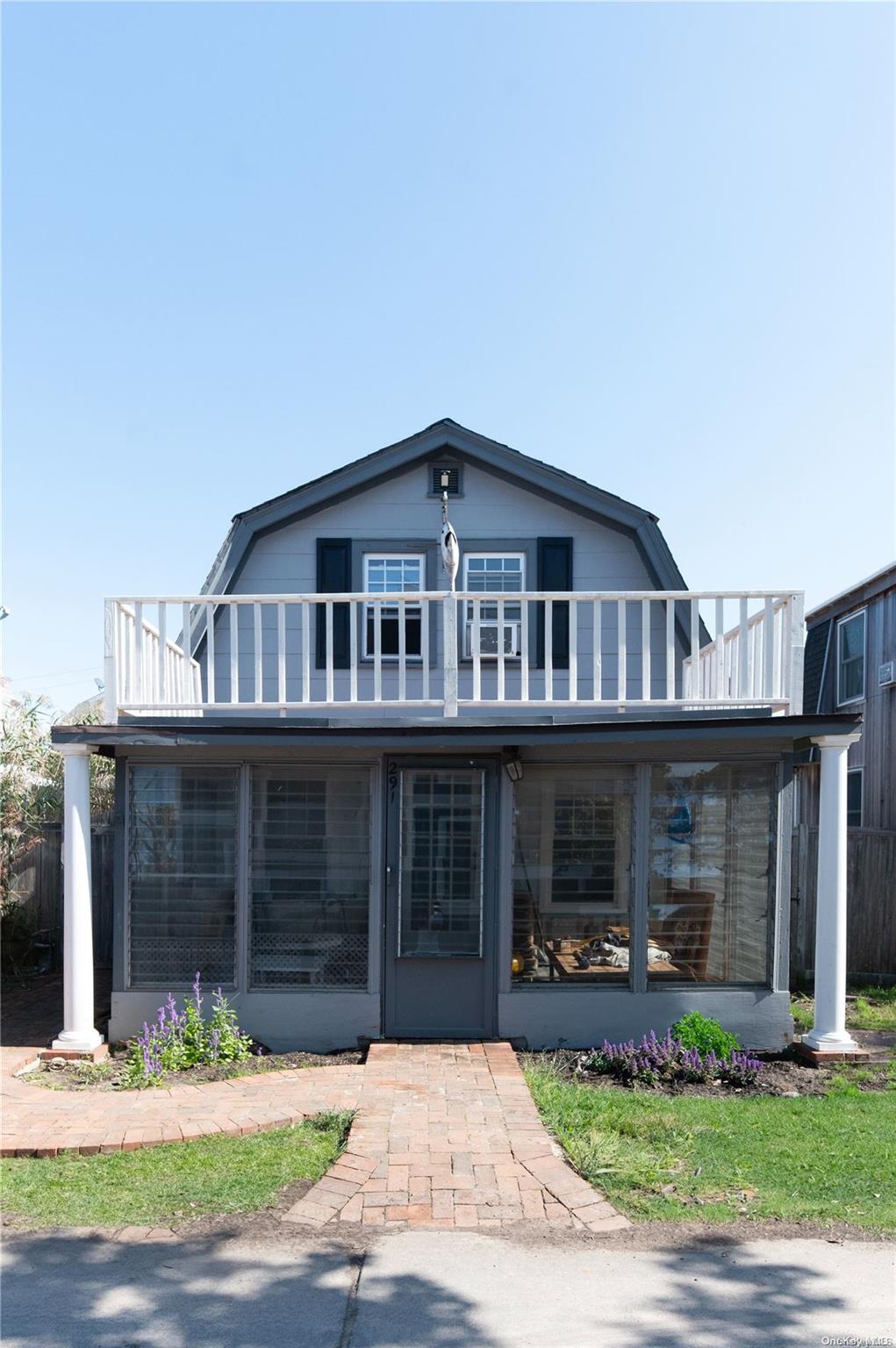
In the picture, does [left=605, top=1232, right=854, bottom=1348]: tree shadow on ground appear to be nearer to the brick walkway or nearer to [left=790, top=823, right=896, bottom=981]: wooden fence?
the brick walkway

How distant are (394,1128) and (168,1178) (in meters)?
1.27

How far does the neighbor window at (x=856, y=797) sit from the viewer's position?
14.6 m

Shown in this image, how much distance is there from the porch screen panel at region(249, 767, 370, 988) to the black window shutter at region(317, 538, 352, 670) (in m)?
2.59

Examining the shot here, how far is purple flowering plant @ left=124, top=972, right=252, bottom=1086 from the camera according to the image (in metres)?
6.64

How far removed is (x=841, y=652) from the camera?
50.3ft

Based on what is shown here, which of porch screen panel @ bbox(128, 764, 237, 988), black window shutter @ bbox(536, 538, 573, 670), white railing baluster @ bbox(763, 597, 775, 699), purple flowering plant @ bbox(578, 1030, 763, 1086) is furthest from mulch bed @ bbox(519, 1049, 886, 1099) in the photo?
black window shutter @ bbox(536, 538, 573, 670)

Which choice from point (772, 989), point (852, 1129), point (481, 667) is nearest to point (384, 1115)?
point (852, 1129)

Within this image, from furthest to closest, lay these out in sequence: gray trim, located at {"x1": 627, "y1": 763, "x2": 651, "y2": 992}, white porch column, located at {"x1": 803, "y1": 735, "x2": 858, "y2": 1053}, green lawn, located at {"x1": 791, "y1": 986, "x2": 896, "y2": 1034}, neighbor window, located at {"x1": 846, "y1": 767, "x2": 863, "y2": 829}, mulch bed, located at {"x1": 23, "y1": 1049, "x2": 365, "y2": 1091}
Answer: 1. neighbor window, located at {"x1": 846, "y1": 767, "x2": 863, "y2": 829}
2. green lawn, located at {"x1": 791, "y1": 986, "x2": 896, "y2": 1034}
3. gray trim, located at {"x1": 627, "y1": 763, "x2": 651, "y2": 992}
4. white porch column, located at {"x1": 803, "y1": 735, "x2": 858, "y2": 1053}
5. mulch bed, located at {"x1": 23, "y1": 1049, "x2": 365, "y2": 1091}

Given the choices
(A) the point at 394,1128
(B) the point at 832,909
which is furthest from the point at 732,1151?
(B) the point at 832,909

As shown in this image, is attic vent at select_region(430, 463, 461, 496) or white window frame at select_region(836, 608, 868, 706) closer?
attic vent at select_region(430, 463, 461, 496)

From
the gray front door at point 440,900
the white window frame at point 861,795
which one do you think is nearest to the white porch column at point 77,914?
the gray front door at point 440,900

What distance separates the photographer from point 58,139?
295 inches

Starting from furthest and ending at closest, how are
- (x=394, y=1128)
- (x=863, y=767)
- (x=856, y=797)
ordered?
(x=856, y=797), (x=863, y=767), (x=394, y=1128)

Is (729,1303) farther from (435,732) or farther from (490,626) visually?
(490,626)
